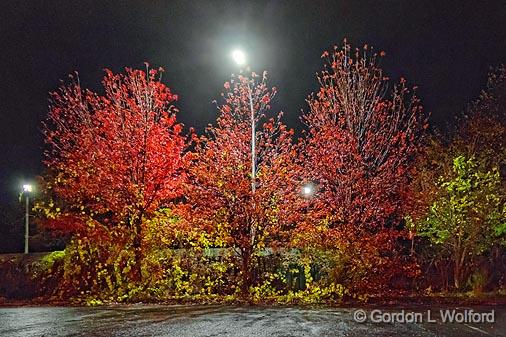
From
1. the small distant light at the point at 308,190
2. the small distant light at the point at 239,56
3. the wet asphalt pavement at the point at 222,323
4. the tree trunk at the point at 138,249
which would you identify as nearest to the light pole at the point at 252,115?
the small distant light at the point at 239,56

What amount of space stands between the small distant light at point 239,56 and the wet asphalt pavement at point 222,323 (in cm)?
612

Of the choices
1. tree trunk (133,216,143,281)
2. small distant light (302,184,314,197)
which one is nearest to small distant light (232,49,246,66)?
small distant light (302,184,314,197)

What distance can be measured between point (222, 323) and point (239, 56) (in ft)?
21.9

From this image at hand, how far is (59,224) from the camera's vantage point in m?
15.2

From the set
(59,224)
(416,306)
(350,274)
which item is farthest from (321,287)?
(59,224)

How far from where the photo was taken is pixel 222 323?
9.74 meters

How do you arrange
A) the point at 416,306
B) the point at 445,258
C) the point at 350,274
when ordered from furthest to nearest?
the point at 445,258, the point at 350,274, the point at 416,306

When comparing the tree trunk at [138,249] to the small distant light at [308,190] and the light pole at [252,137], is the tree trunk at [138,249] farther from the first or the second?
the small distant light at [308,190]

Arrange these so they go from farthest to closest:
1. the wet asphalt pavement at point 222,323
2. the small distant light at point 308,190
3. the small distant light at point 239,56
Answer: the small distant light at point 308,190, the small distant light at point 239,56, the wet asphalt pavement at point 222,323

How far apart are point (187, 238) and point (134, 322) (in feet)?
14.9

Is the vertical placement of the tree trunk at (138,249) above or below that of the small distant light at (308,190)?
below

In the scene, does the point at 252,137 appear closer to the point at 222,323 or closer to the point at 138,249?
the point at 138,249

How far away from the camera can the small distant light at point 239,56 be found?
512 inches

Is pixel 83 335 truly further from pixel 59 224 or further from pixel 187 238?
pixel 59 224
